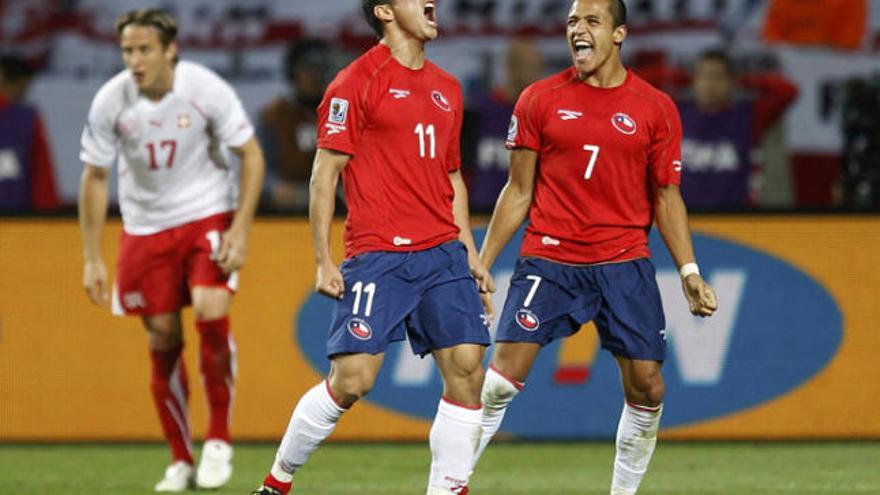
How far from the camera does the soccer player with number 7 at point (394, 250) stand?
23.3 ft

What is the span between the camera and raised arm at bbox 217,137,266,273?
8883 millimetres

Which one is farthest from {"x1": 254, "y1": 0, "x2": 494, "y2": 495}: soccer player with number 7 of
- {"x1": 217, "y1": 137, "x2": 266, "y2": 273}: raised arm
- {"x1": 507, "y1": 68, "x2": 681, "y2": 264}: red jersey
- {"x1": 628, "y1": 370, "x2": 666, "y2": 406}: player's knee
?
{"x1": 217, "y1": 137, "x2": 266, "y2": 273}: raised arm

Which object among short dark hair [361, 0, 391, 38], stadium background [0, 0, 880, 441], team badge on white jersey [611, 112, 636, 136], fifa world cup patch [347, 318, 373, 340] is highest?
short dark hair [361, 0, 391, 38]

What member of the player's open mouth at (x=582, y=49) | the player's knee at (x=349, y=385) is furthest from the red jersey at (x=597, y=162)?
the player's knee at (x=349, y=385)

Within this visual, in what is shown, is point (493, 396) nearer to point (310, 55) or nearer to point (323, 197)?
point (323, 197)

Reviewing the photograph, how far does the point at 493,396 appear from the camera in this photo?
25.7 ft

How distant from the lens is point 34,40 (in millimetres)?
13734

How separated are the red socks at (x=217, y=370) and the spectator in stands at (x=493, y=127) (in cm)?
266

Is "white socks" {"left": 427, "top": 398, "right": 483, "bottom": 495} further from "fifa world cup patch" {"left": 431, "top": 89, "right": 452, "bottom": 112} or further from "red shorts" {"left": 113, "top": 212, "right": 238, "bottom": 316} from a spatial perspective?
"red shorts" {"left": 113, "top": 212, "right": 238, "bottom": 316}

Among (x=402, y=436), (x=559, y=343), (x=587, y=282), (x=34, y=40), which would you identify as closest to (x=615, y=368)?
(x=559, y=343)

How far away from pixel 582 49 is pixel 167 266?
2401mm

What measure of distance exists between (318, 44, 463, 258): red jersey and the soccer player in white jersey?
1817 mm

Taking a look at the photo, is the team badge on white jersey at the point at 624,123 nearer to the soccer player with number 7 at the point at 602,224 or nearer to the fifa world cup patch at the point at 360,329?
the soccer player with number 7 at the point at 602,224

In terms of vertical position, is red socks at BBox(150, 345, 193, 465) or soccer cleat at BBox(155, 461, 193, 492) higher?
red socks at BBox(150, 345, 193, 465)
